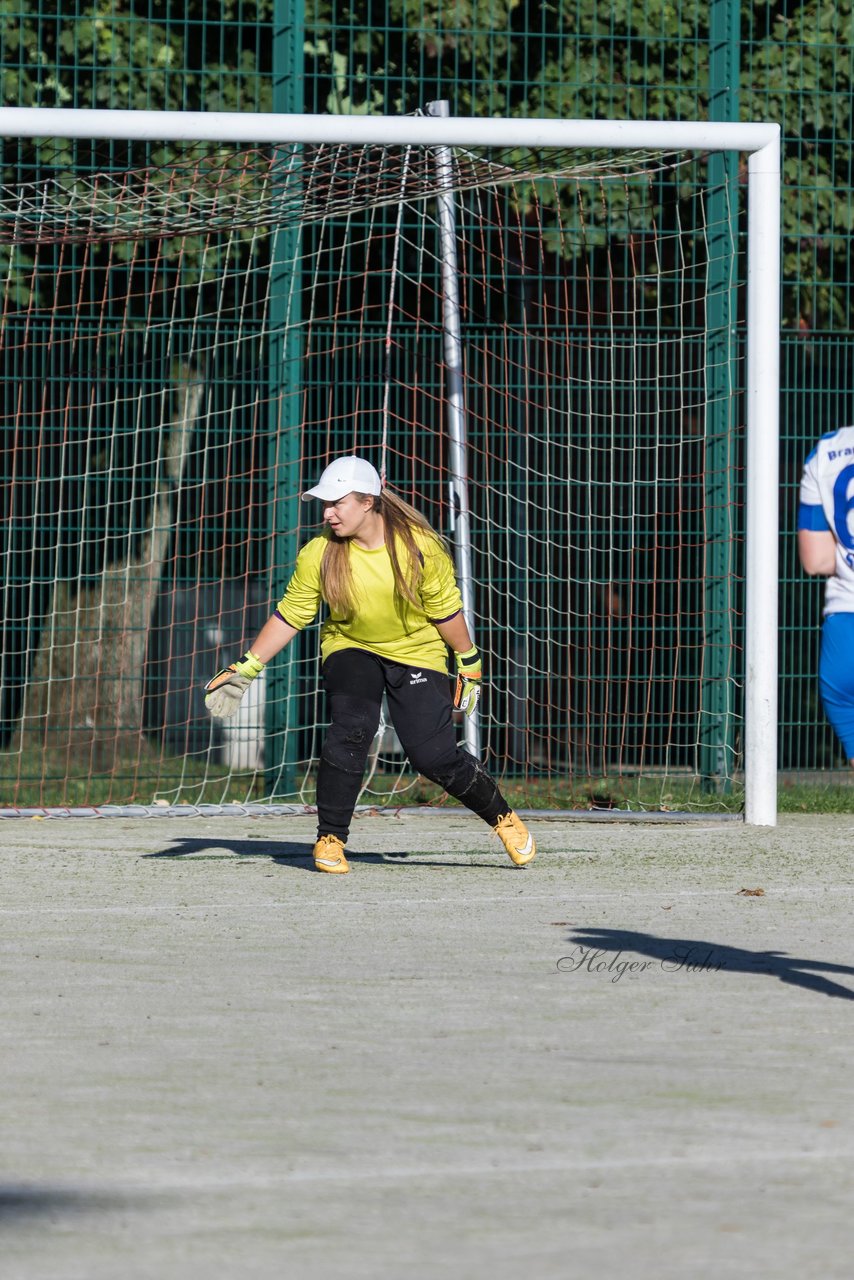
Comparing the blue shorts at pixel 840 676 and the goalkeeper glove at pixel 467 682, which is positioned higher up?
the blue shorts at pixel 840 676

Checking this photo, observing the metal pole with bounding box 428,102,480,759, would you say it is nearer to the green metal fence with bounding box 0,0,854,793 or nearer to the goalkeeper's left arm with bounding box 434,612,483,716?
the green metal fence with bounding box 0,0,854,793

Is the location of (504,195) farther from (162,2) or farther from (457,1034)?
(457,1034)

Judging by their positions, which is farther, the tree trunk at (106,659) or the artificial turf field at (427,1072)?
the tree trunk at (106,659)

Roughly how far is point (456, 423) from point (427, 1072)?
6.84 metres

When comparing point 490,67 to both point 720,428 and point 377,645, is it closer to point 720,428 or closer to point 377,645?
point 720,428

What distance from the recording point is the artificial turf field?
3611 millimetres

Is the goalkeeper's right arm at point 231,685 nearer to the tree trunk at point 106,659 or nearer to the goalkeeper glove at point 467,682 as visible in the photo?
the goalkeeper glove at point 467,682

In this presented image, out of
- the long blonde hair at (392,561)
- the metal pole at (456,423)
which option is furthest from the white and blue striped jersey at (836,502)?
the metal pole at (456,423)

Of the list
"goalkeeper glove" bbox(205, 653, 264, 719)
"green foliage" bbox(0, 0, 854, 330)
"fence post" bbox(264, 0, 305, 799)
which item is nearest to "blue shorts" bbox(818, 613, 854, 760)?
"goalkeeper glove" bbox(205, 653, 264, 719)

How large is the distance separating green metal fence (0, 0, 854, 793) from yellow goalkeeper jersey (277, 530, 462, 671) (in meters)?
3.11

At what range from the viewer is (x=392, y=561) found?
26.5 ft

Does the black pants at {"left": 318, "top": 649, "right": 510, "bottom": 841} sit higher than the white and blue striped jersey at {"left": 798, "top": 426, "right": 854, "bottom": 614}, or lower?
lower

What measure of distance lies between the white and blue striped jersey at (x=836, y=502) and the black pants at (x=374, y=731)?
2.13 m

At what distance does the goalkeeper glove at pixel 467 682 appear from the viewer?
26.9 ft
